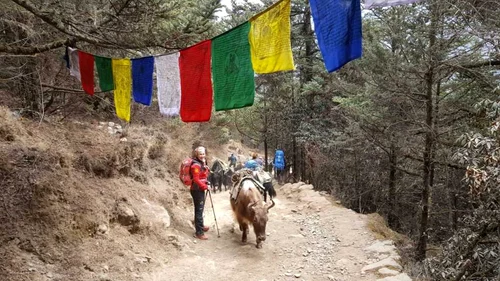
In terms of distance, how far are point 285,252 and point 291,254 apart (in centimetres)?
16

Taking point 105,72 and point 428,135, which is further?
point 428,135

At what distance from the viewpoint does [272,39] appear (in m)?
4.00

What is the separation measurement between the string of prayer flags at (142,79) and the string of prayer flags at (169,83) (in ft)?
1.59

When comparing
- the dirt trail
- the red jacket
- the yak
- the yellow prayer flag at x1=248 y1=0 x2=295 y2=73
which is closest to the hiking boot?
the dirt trail

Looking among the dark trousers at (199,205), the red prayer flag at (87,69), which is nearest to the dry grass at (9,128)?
the red prayer flag at (87,69)

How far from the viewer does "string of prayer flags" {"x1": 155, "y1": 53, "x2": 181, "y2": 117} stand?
221 inches

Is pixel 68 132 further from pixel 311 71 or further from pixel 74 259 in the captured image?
pixel 311 71

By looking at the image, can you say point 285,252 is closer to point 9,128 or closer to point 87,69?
point 87,69

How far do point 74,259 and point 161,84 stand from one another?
10.6 feet

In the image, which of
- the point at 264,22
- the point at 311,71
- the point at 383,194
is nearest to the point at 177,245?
the point at 264,22

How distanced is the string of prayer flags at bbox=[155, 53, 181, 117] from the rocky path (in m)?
3.09

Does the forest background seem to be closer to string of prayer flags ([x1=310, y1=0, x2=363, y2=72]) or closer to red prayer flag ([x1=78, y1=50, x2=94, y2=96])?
red prayer flag ([x1=78, y1=50, x2=94, y2=96])

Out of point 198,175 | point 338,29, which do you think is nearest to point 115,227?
point 198,175

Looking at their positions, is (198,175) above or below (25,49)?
below
